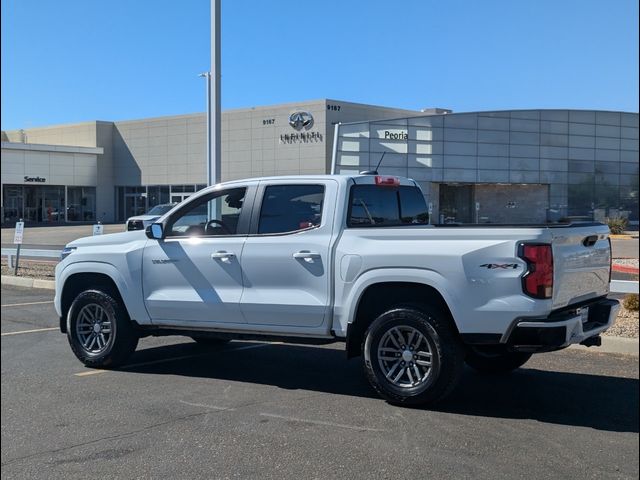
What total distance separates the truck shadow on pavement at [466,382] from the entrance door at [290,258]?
2.79ft

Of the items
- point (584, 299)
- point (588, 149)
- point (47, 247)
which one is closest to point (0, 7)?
point (584, 299)

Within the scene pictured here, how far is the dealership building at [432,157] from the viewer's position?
4919cm

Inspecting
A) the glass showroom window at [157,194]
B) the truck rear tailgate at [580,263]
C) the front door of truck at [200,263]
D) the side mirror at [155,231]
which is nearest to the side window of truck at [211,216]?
the front door of truck at [200,263]

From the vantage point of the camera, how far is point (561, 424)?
520 centimetres

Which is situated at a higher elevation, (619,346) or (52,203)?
(52,203)

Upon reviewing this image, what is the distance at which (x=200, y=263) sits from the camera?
6.50 m

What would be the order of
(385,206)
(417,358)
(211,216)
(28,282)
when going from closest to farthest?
(417,358), (385,206), (211,216), (28,282)

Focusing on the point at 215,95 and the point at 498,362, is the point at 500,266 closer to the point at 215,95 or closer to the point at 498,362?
the point at 498,362

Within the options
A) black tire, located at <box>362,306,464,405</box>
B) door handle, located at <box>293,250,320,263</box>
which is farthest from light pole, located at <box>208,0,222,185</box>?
black tire, located at <box>362,306,464,405</box>

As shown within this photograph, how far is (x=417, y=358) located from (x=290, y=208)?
1.91 meters

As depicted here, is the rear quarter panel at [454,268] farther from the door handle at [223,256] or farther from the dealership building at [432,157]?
the dealership building at [432,157]

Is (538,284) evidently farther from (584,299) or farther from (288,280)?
(288,280)

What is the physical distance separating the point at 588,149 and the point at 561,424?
52.0 metres

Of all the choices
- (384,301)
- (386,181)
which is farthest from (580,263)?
(386,181)
